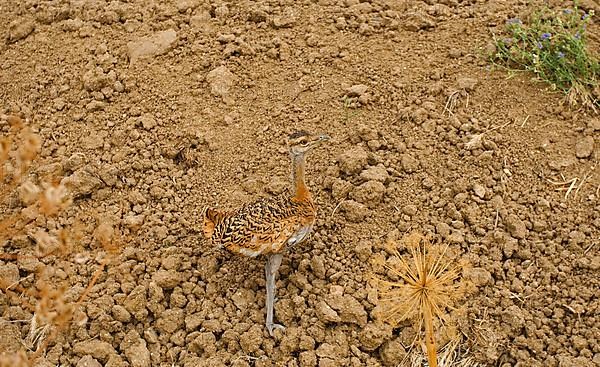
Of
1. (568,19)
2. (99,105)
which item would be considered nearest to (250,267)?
(99,105)

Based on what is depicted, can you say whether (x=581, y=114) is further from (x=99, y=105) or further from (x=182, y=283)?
(x=99, y=105)

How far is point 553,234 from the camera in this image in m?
5.38

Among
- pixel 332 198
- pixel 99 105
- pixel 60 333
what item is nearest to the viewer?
pixel 60 333

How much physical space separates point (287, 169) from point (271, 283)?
100 centimetres

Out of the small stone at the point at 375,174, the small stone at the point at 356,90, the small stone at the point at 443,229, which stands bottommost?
the small stone at the point at 443,229

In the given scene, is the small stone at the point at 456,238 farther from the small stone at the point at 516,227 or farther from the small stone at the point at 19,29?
the small stone at the point at 19,29

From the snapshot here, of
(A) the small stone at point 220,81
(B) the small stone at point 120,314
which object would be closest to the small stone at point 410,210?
(A) the small stone at point 220,81

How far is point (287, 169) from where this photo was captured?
5.81 metres

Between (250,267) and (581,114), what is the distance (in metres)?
2.45

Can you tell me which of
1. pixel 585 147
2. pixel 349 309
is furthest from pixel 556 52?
pixel 349 309

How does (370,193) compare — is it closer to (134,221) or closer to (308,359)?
(308,359)

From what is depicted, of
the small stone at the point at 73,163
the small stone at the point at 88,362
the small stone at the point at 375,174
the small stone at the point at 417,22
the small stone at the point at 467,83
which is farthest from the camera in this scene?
the small stone at the point at 417,22

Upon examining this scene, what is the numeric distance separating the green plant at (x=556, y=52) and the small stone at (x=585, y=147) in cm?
29

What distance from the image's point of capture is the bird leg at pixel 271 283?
200 inches
